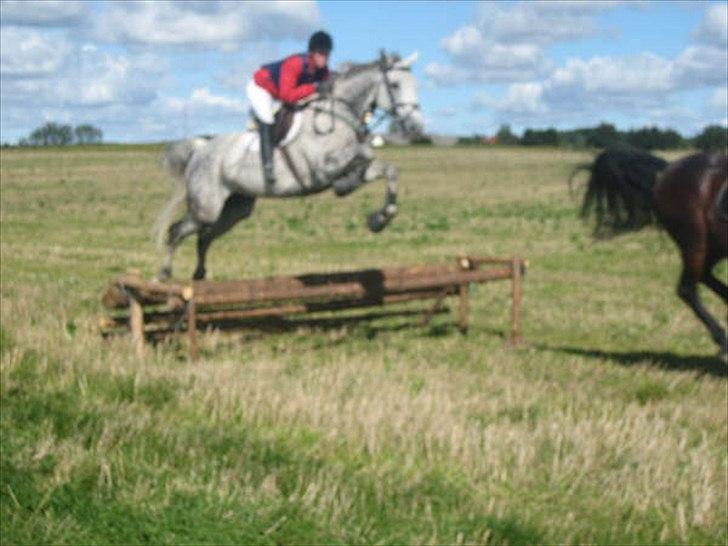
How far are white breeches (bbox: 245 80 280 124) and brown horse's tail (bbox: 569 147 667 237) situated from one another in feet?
11.1

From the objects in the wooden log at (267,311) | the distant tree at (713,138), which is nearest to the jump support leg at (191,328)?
the wooden log at (267,311)

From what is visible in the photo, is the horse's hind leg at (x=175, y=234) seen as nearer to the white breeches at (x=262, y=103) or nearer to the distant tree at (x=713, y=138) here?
the white breeches at (x=262, y=103)

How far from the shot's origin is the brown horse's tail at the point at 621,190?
10445mm

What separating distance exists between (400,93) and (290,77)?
3.09ft

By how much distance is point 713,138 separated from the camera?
38.6 feet

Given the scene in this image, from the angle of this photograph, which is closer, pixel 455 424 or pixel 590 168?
pixel 455 424

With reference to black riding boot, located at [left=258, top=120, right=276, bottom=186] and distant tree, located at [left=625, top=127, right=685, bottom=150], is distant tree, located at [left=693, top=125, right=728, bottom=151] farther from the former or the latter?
black riding boot, located at [left=258, top=120, right=276, bottom=186]

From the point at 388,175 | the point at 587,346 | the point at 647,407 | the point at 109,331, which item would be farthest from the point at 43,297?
the point at 647,407

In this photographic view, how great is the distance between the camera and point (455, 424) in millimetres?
6273

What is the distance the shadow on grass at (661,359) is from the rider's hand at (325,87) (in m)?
3.39

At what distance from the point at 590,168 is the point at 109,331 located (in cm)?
493

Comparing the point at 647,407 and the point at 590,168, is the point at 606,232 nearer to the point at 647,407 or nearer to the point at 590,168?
the point at 590,168

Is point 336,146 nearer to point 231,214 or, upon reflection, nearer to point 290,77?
point 290,77

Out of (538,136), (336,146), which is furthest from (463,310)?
(538,136)
